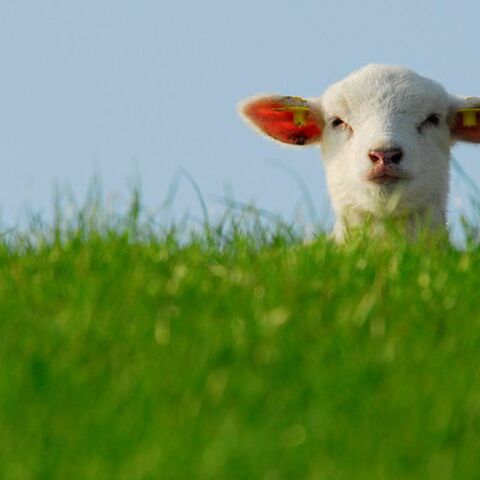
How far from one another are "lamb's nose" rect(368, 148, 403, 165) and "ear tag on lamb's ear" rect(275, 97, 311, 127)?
1236 mm

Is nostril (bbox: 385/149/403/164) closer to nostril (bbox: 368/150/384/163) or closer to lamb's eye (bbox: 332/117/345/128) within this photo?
nostril (bbox: 368/150/384/163)

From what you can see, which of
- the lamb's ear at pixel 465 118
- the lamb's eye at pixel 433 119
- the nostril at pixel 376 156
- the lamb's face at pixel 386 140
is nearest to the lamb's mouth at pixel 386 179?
the lamb's face at pixel 386 140

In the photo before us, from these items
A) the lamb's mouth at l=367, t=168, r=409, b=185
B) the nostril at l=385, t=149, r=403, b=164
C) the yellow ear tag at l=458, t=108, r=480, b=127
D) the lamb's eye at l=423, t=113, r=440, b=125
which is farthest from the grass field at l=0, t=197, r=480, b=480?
the yellow ear tag at l=458, t=108, r=480, b=127

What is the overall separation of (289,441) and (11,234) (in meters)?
3.62

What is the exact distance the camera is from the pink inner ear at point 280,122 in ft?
33.7

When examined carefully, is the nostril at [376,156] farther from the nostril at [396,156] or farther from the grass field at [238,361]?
the grass field at [238,361]

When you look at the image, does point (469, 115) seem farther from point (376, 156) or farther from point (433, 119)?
point (376, 156)

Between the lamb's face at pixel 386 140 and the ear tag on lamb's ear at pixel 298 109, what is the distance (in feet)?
0.35

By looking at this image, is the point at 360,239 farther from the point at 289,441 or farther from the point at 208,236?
the point at 289,441

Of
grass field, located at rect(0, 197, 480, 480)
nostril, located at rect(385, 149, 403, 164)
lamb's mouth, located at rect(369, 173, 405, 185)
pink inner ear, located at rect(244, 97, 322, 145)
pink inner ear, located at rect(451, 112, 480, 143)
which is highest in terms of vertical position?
Result: pink inner ear, located at rect(244, 97, 322, 145)

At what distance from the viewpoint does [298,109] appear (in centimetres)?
1019

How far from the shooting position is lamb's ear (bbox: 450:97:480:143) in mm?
10117

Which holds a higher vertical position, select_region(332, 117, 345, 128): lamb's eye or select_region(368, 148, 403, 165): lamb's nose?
select_region(332, 117, 345, 128): lamb's eye

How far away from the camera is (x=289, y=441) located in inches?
191
